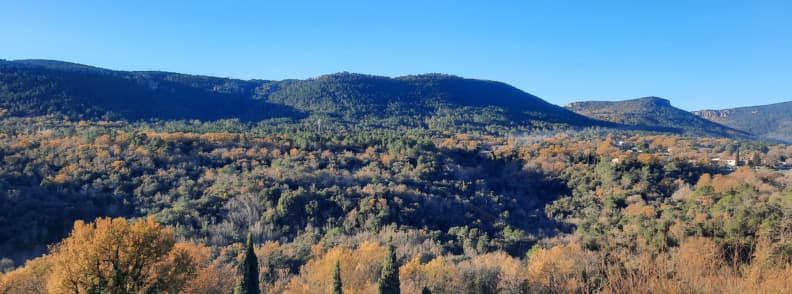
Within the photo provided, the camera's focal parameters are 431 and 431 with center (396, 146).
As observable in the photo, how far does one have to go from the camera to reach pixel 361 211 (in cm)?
3859

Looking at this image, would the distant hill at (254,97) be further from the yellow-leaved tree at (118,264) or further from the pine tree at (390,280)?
the pine tree at (390,280)

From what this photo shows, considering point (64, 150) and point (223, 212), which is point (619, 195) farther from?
point (64, 150)

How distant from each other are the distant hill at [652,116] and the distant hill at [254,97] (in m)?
20.4

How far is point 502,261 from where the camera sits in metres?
25.5

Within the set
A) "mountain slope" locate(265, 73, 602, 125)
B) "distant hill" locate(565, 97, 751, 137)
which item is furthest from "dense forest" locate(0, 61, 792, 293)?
"distant hill" locate(565, 97, 751, 137)

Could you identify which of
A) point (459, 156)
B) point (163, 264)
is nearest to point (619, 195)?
point (459, 156)

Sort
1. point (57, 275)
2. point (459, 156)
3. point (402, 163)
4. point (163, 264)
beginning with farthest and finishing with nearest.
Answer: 1. point (459, 156)
2. point (402, 163)
3. point (163, 264)
4. point (57, 275)

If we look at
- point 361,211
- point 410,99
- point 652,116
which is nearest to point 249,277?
point 361,211

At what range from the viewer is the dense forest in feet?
54.4

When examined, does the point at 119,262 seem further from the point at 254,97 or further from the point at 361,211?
the point at 254,97

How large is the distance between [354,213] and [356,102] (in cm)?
7902

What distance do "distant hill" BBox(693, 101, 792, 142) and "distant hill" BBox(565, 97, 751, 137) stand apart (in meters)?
12.6

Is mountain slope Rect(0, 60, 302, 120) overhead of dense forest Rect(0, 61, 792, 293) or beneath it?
overhead

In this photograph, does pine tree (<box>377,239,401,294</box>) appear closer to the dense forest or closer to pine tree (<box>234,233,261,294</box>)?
the dense forest
